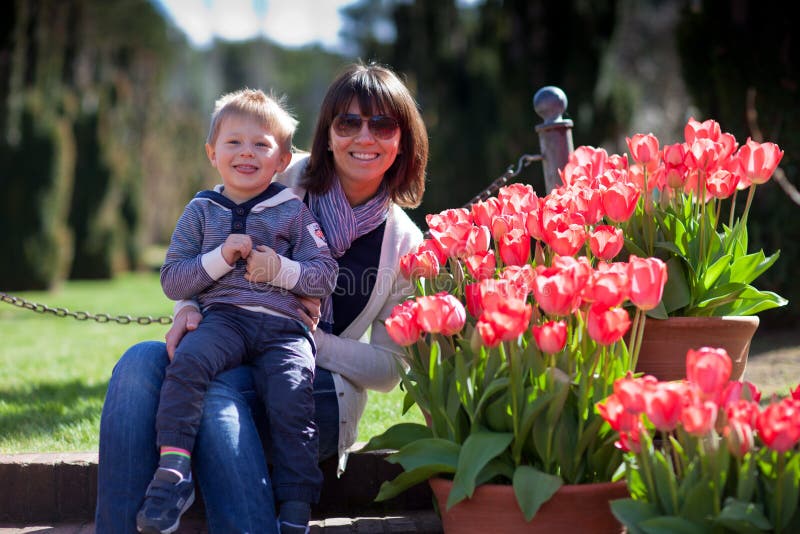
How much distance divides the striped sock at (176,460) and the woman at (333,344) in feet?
0.22

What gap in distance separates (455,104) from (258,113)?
17367 mm

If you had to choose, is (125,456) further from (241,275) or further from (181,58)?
(181,58)

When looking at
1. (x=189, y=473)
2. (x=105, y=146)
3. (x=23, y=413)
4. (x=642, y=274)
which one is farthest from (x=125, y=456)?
(x=105, y=146)

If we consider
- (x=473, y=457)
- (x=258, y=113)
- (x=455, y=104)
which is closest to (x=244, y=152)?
(x=258, y=113)

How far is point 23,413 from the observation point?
13.4ft

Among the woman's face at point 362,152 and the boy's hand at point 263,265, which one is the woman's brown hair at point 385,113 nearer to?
the woman's face at point 362,152

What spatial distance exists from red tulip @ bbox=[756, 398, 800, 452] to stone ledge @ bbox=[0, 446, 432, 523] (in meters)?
1.53

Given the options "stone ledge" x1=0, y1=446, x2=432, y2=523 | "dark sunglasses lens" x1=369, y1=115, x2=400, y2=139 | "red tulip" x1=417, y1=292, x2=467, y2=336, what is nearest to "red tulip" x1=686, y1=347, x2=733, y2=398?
"red tulip" x1=417, y1=292, x2=467, y2=336

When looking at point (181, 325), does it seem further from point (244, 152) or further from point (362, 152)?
point (362, 152)

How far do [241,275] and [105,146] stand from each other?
1612cm

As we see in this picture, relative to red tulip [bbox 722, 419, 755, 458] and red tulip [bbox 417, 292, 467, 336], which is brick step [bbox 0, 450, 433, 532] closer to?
red tulip [bbox 417, 292, 467, 336]

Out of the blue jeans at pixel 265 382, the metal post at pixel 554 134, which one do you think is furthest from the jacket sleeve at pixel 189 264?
the metal post at pixel 554 134

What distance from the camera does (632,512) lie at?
6.15 feet

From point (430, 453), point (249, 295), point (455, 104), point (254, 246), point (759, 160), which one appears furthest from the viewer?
point (455, 104)
